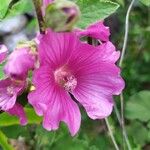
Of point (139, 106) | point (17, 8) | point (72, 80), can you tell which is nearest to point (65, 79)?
point (72, 80)

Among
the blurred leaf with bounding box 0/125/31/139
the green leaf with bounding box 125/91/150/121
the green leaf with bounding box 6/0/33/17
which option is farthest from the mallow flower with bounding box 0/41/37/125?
the green leaf with bounding box 125/91/150/121

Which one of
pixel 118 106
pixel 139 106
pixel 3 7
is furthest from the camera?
pixel 118 106

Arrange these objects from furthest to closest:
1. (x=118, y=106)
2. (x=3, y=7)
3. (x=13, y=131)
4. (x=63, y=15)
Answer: (x=118, y=106) → (x=13, y=131) → (x=3, y=7) → (x=63, y=15)

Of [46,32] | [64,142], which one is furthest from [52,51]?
[64,142]

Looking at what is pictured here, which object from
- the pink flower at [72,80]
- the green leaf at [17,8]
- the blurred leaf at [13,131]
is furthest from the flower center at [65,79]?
the blurred leaf at [13,131]

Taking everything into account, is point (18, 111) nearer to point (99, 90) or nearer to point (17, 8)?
point (99, 90)

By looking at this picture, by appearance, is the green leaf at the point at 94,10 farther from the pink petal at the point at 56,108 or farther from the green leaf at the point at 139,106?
Answer: the green leaf at the point at 139,106

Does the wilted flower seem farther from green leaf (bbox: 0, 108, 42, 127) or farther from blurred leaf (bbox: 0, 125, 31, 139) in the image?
blurred leaf (bbox: 0, 125, 31, 139)
